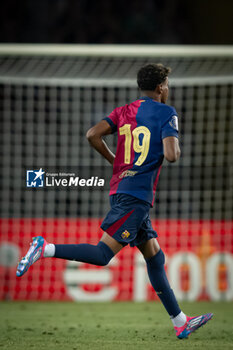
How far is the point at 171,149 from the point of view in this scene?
9.87 ft

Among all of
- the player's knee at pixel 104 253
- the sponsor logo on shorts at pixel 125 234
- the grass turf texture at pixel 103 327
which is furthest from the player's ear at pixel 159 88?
the grass turf texture at pixel 103 327

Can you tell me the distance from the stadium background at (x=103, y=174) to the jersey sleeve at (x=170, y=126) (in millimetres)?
2259

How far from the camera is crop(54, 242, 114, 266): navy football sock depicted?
307 cm

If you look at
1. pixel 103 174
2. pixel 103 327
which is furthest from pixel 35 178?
pixel 103 174

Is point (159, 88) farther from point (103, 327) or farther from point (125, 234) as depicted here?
point (103, 327)

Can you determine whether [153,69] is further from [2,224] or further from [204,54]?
[2,224]

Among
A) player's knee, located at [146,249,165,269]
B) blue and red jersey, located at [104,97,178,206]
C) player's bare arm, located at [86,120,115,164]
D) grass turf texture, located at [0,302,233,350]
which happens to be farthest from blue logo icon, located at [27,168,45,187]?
grass turf texture, located at [0,302,233,350]

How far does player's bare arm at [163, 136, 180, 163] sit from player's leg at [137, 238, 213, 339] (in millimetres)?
629

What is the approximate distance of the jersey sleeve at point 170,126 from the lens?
3.07 m

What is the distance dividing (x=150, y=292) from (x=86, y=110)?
4.17m

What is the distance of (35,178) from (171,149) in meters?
1.03
